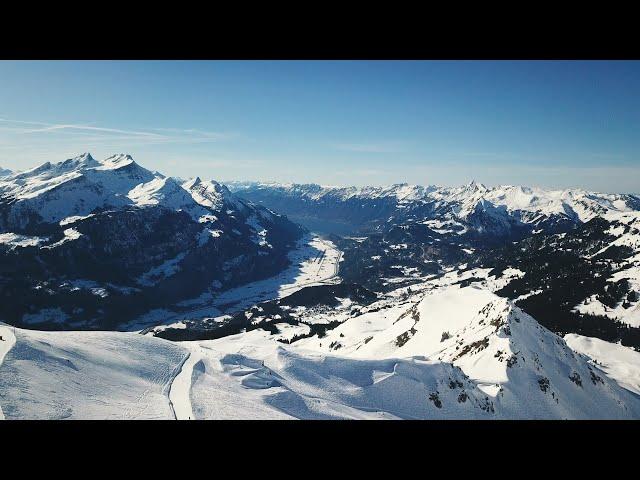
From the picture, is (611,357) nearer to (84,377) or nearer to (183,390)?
(183,390)

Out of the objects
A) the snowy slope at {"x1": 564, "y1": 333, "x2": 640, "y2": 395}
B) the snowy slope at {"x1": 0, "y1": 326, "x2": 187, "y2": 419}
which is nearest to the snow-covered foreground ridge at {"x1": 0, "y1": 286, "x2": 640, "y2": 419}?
the snowy slope at {"x1": 0, "y1": 326, "x2": 187, "y2": 419}

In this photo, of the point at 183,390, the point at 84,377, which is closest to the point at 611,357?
the point at 183,390

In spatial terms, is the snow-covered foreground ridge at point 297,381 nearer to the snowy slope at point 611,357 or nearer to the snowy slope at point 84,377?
the snowy slope at point 84,377

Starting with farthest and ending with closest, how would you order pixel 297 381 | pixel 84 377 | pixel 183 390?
pixel 297 381
pixel 183 390
pixel 84 377

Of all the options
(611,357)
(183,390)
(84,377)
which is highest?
(84,377)
